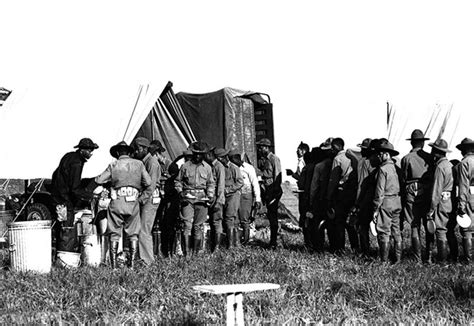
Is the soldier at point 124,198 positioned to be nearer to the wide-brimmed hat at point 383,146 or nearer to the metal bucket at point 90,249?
the metal bucket at point 90,249

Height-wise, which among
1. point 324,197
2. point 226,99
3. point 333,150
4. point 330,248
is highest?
point 226,99

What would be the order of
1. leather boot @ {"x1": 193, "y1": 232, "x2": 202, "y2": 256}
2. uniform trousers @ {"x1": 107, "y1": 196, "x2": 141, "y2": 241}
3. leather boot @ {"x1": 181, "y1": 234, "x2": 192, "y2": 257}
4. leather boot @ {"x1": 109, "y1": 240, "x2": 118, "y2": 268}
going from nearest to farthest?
leather boot @ {"x1": 109, "y1": 240, "x2": 118, "y2": 268}, uniform trousers @ {"x1": 107, "y1": 196, "x2": 141, "y2": 241}, leather boot @ {"x1": 181, "y1": 234, "x2": 192, "y2": 257}, leather boot @ {"x1": 193, "y1": 232, "x2": 202, "y2": 256}

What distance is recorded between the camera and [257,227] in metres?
14.7

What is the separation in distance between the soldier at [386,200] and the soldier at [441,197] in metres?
0.51

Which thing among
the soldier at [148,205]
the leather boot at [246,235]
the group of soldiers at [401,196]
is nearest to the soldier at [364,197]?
the group of soldiers at [401,196]

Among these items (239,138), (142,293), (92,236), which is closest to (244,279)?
(142,293)

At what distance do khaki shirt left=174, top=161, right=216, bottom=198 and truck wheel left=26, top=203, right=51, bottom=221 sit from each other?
302cm

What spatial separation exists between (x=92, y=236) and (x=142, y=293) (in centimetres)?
285

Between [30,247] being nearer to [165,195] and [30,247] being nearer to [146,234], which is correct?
[146,234]

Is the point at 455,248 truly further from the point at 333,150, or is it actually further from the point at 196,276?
the point at 196,276

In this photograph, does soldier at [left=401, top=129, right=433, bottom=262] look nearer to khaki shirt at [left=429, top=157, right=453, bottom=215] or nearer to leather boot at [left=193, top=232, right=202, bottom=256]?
khaki shirt at [left=429, top=157, right=453, bottom=215]

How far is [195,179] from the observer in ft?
35.1

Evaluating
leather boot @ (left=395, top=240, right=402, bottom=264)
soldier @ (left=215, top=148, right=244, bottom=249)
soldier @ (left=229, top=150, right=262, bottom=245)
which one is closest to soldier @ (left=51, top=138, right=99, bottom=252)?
soldier @ (left=215, top=148, right=244, bottom=249)

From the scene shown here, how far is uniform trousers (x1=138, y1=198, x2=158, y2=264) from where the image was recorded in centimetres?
990
